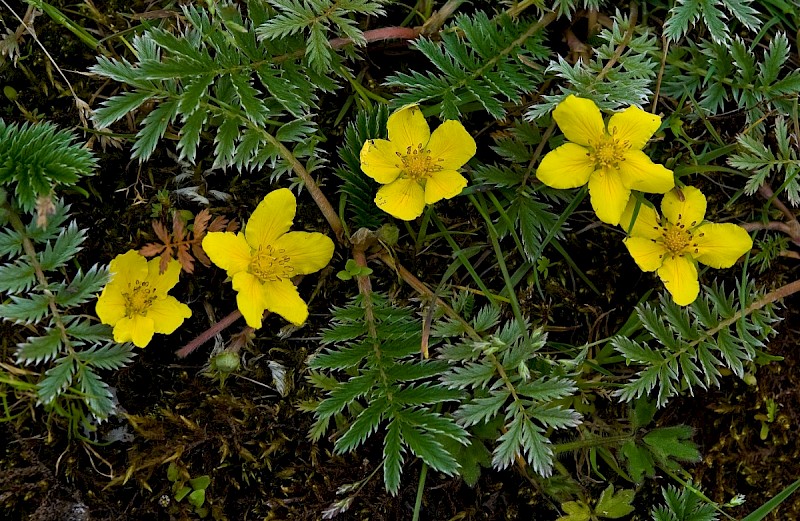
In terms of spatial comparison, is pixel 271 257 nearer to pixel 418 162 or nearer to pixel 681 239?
pixel 418 162

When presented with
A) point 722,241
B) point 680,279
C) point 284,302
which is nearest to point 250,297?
point 284,302

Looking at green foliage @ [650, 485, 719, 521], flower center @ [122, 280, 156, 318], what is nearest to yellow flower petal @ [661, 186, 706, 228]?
green foliage @ [650, 485, 719, 521]

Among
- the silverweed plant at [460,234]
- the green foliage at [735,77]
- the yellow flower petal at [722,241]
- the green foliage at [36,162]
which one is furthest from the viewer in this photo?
the green foliage at [735,77]

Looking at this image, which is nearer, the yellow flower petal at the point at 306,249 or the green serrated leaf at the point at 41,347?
the green serrated leaf at the point at 41,347

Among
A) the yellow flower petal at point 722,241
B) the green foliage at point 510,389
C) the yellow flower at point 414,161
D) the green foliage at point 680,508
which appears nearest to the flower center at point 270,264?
the yellow flower at point 414,161

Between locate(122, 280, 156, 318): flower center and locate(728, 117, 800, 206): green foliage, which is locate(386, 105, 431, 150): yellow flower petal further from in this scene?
locate(728, 117, 800, 206): green foliage

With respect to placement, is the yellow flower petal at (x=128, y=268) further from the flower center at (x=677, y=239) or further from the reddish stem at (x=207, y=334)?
the flower center at (x=677, y=239)
